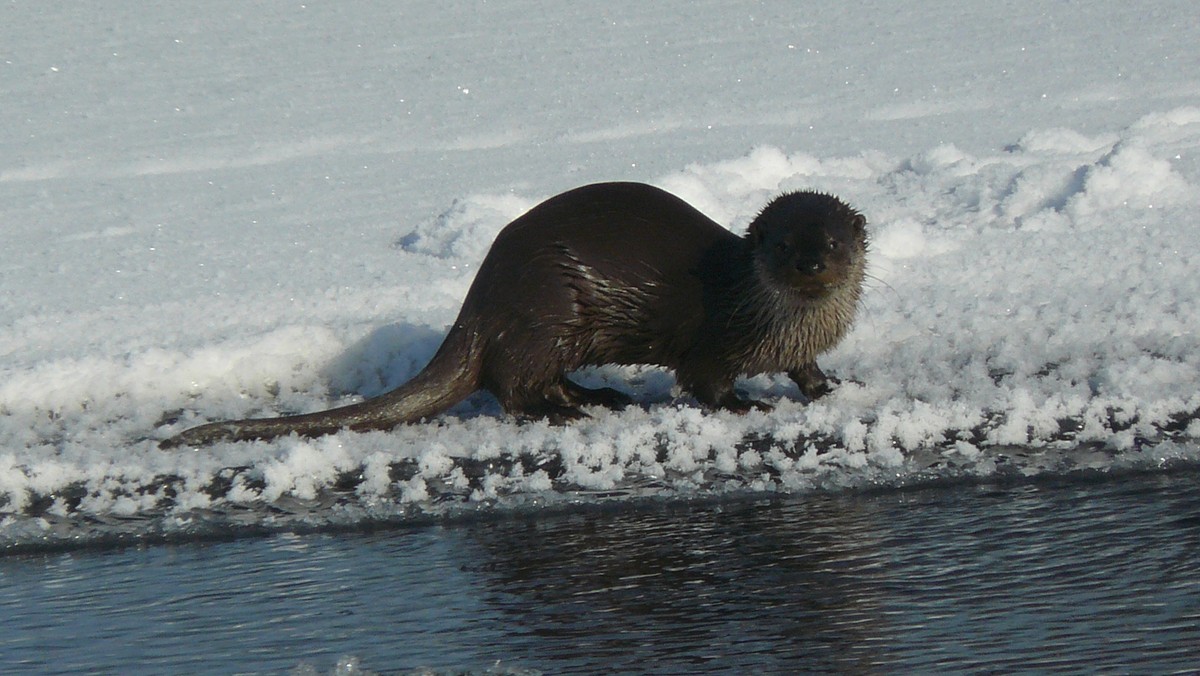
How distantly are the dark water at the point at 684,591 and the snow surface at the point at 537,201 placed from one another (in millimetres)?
209

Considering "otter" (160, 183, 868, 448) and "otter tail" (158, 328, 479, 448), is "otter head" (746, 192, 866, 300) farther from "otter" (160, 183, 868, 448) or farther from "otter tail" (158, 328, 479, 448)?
"otter tail" (158, 328, 479, 448)

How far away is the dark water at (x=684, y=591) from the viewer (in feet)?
7.83

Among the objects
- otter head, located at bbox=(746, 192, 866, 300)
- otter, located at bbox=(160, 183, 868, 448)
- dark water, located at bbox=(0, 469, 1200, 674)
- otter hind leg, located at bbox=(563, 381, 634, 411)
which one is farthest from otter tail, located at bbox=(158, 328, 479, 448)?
otter head, located at bbox=(746, 192, 866, 300)

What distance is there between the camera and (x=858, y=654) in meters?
2.33

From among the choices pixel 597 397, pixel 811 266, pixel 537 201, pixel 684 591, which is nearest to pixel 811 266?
pixel 811 266

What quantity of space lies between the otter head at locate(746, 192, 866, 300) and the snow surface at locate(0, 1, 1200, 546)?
30 centimetres

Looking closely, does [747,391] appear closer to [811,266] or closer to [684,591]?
[811,266]

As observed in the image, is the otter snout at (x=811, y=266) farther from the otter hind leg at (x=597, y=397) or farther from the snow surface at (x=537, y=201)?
the otter hind leg at (x=597, y=397)

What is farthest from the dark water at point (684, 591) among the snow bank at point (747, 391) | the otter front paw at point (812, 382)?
the otter front paw at point (812, 382)

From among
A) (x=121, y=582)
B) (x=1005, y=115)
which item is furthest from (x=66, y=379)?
(x=1005, y=115)

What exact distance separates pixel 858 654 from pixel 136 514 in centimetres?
195

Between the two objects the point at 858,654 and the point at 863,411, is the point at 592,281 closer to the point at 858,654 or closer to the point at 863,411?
the point at 863,411

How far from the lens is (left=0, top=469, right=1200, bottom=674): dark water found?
7.83 ft

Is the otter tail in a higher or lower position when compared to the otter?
lower
